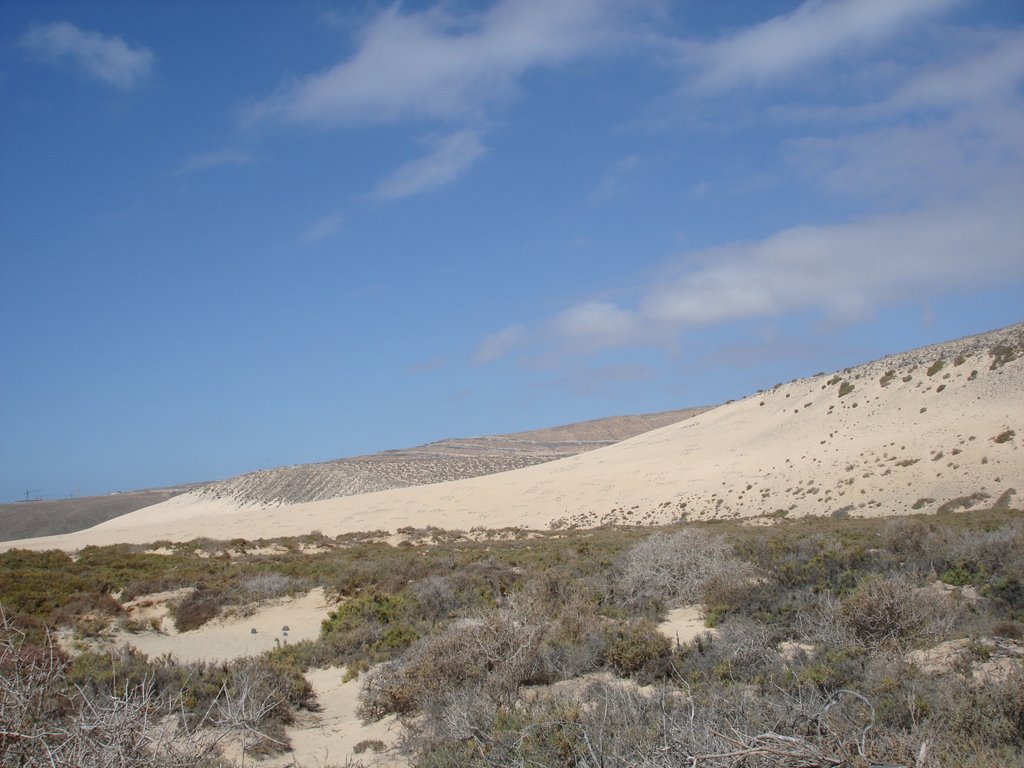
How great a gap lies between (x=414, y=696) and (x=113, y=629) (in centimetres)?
890

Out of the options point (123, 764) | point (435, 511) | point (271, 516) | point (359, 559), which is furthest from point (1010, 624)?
point (271, 516)

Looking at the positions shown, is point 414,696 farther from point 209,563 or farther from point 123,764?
point 209,563

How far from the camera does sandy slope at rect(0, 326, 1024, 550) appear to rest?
30.8 meters

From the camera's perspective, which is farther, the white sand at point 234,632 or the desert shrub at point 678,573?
the white sand at point 234,632

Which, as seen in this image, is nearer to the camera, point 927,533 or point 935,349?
point 927,533

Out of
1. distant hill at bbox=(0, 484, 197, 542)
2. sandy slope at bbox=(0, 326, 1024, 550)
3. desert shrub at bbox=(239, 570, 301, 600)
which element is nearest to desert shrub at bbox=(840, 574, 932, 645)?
desert shrub at bbox=(239, 570, 301, 600)

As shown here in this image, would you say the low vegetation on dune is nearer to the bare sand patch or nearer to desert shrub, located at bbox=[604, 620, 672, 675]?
desert shrub, located at bbox=[604, 620, 672, 675]

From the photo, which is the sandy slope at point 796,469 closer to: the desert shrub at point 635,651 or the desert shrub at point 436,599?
the desert shrub at point 436,599

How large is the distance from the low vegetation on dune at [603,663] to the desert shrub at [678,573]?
5 cm

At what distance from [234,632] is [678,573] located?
911cm

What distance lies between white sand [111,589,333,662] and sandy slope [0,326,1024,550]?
23.3 meters

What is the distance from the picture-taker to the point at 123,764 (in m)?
4.17

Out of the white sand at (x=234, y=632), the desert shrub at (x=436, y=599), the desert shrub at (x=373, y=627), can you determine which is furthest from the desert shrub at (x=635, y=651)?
the white sand at (x=234, y=632)

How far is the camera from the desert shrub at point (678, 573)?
41.0 feet
